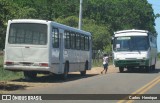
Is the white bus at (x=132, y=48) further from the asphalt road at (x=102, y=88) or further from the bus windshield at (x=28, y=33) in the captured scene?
the bus windshield at (x=28, y=33)

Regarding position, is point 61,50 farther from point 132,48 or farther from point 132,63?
point 132,63

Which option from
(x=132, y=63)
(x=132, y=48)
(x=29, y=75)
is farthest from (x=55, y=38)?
(x=132, y=63)

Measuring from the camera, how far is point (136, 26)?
9062 centimetres

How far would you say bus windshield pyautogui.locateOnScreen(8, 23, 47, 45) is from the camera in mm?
22750

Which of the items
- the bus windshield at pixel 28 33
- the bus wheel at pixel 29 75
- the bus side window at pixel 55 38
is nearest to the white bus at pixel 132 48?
the bus wheel at pixel 29 75

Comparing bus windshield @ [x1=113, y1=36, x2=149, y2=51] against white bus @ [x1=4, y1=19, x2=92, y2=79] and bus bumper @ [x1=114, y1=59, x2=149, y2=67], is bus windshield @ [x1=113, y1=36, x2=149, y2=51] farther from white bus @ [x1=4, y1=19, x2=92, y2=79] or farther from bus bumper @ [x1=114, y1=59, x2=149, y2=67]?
white bus @ [x1=4, y1=19, x2=92, y2=79]

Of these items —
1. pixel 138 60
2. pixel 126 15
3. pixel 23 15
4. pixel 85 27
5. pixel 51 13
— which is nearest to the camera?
pixel 138 60

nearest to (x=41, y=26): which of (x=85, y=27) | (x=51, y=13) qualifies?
(x=85, y=27)

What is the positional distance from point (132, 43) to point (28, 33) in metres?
12.5

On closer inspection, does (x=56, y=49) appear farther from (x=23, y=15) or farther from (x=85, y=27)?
(x=85, y=27)

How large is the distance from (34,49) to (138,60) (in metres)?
12.8

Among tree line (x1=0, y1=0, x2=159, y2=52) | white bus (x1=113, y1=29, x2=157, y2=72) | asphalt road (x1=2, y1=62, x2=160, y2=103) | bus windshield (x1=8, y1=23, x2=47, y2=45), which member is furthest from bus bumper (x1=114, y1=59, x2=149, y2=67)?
tree line (x1=0, y1=0, x2=159, y2=52)

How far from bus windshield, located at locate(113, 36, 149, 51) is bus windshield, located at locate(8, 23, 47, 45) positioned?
1213 centimetres

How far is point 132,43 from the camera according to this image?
110ft
